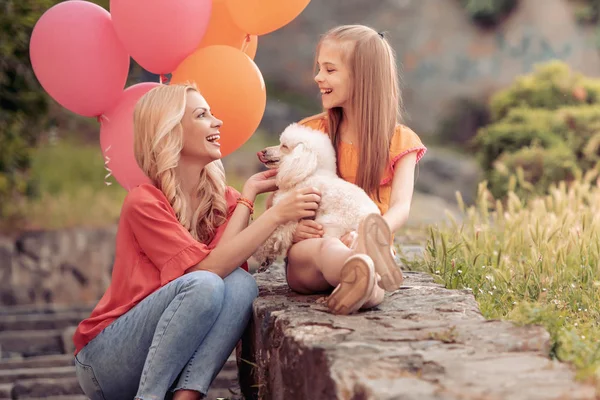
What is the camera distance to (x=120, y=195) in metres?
9.82

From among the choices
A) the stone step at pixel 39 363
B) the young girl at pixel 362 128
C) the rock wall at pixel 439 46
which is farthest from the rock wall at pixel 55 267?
the rock wall at pixel 439 46

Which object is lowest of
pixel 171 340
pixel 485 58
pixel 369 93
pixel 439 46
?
pixel 171 340

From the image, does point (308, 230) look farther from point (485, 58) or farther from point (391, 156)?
point (485, 58)

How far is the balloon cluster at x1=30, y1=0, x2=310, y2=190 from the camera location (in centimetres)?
348

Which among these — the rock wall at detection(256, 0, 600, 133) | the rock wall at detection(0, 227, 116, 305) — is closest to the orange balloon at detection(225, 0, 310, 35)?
the rock wall at detection(0, 227, 116, 305)

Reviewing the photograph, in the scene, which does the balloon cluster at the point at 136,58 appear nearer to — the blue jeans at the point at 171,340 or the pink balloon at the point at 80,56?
the pink balloon at the point at 80,56

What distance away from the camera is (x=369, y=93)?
3.26 m

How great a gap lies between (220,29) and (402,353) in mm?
2004

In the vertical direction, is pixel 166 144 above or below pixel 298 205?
above

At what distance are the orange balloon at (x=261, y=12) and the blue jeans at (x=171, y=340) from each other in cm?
123

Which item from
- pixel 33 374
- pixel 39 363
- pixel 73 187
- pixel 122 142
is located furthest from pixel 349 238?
pixel 73 187

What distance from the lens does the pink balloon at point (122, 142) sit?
354cm

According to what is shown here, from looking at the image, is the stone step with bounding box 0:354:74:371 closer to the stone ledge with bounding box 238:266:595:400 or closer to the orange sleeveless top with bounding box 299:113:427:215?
the stone ledge with bounding box 238:266:595:400

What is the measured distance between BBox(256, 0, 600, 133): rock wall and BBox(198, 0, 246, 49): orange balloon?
33.9 feet
